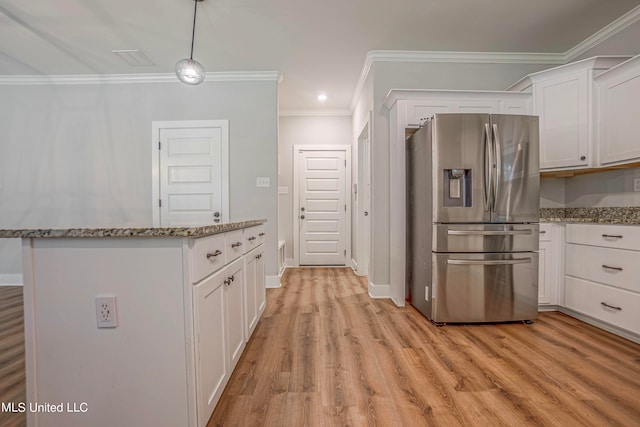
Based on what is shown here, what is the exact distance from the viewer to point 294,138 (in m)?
4.70

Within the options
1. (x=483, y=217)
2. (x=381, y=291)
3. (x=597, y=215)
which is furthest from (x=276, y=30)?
(x=597, y=215)

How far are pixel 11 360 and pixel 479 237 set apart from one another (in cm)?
340

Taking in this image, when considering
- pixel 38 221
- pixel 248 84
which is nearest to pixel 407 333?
pixel 248 84

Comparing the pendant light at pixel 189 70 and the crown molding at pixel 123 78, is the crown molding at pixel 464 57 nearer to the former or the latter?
the crown molding at pixel 123 78

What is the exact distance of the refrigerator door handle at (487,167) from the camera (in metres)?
2.23

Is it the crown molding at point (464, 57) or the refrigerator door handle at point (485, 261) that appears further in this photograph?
the crown molding at point (464, 57)

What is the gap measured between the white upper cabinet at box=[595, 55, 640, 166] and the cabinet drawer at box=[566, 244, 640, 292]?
74 cm

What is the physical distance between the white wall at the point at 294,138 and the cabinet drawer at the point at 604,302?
3.49 meters

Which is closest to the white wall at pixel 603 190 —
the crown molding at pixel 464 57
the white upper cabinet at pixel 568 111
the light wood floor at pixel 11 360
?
the white upper cabinet at pixel 568 111

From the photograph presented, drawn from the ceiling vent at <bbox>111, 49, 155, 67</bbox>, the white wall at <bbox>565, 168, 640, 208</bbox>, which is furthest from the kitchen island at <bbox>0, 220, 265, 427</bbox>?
the white wall at <bbox>565, 168, 640, 208</bbox>

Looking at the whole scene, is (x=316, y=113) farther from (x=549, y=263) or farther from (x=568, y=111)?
(x=549, y=263)

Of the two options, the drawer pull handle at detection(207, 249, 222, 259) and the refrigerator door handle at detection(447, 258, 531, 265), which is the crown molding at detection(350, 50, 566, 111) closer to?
the refrigerator door handle at detection(447, 258, 531, 265)

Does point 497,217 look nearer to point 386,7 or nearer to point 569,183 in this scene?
point 569,183

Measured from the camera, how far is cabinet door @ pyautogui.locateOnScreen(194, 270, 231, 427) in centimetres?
110
